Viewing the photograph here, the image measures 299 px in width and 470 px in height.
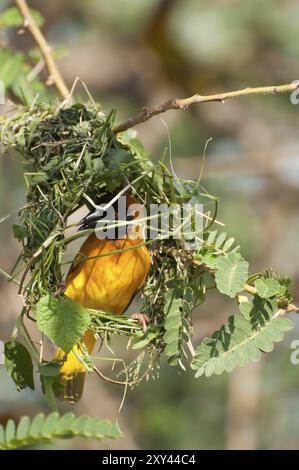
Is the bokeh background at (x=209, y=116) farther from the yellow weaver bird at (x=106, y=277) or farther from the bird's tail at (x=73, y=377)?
the yellow weaver bird at (x=106, y=277)

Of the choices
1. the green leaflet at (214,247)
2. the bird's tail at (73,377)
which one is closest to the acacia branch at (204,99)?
the green leaflet at (214,247)

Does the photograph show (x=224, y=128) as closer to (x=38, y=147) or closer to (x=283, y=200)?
(x=283, y=200)

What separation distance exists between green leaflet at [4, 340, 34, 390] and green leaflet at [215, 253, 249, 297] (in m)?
0.69

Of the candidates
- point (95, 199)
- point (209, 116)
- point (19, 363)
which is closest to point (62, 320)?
point (19, 363)

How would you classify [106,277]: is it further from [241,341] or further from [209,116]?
[209,116]

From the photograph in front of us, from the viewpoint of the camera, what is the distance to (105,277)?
3.75 m

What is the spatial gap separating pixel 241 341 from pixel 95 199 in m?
0.94

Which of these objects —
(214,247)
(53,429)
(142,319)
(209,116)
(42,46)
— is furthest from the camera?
(209,116)

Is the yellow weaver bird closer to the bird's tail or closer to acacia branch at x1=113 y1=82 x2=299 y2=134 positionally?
the bird's tail

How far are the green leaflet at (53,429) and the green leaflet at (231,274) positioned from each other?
2.18ft

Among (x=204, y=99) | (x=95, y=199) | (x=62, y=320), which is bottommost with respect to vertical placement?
(x=62, y=320)

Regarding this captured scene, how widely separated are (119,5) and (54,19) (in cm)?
67

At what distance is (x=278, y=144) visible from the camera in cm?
827

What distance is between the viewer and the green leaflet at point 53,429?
243 cm
